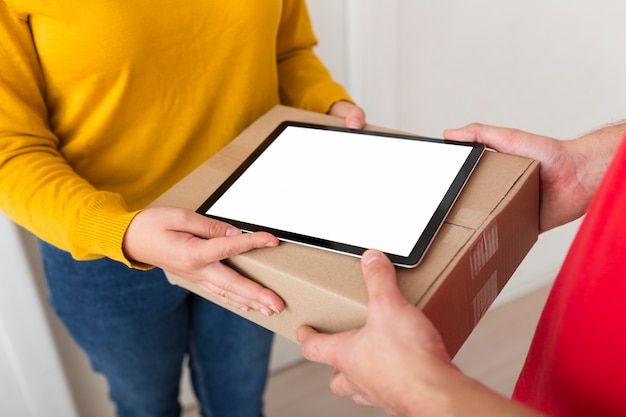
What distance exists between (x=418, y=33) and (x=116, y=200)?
0.83 m

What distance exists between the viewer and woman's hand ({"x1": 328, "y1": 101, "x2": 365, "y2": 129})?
82 cm

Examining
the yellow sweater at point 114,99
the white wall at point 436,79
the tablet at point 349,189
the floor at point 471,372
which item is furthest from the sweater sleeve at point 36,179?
the floor at point 471,372

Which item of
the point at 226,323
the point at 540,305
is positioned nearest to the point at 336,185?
the point at 226,323

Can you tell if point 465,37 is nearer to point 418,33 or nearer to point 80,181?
point 418,33

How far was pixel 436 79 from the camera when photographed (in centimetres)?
139

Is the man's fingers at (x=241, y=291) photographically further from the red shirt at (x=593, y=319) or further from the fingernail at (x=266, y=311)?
the red shirt at (x=593, y=319)

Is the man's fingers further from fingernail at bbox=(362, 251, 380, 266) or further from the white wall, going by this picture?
the white wall

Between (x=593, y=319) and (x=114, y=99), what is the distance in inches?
23.4

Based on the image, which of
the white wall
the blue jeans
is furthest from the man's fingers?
the white wall

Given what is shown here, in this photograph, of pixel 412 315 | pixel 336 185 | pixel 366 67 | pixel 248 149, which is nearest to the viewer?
pixel 412 315

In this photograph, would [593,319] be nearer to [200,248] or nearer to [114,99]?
[200,248]

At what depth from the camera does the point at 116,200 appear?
2.39 ft

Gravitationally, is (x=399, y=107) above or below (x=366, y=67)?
below

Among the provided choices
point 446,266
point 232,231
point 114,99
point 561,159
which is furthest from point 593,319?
point 114,99
